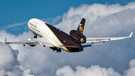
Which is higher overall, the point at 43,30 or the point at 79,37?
the point at 43,30

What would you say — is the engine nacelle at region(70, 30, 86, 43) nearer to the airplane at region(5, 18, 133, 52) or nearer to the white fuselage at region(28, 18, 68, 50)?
the airplane at region(5, 18, 133, 52)

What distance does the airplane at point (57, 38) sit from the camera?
6172 centimetres

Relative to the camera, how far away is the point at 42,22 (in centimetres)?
8050

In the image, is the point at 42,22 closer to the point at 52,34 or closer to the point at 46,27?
the point at 46,27

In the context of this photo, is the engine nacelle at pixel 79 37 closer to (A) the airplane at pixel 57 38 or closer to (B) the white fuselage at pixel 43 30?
(A) the airplane at pixel 57 38

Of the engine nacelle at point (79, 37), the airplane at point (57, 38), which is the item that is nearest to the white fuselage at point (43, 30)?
the airplane at point (57, 38)

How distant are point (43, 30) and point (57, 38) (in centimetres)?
1068

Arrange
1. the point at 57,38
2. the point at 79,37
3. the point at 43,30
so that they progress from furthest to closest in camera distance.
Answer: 1. the point at 43,30
2. the point at 57,38
3. the point at 79,37

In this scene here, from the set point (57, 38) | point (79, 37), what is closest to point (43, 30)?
point (57, 38)

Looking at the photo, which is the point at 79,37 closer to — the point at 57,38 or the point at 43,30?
the point at 57,38

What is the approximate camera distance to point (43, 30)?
76.4 meters

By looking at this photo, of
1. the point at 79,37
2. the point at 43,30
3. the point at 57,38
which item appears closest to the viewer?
the point at 79,37

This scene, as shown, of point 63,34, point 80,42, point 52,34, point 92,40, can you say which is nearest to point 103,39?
point 92,40

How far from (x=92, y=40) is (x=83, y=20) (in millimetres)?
9378
